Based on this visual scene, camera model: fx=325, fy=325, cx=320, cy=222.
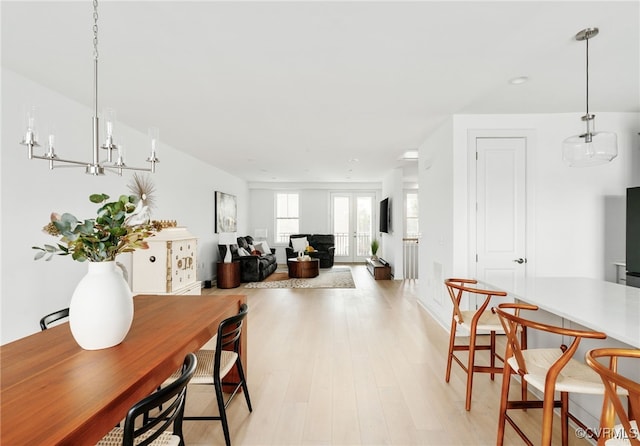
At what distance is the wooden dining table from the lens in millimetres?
952

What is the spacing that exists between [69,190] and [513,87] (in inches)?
175

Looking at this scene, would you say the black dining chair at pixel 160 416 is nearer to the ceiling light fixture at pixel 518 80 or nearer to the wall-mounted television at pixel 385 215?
the ceiling light fixture at pixel 518 80

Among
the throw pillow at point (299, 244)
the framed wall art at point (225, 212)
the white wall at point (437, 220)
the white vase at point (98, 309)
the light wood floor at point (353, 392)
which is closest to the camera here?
the white vase at point (98, 309)

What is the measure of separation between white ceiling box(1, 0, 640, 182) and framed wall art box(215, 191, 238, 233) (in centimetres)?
330

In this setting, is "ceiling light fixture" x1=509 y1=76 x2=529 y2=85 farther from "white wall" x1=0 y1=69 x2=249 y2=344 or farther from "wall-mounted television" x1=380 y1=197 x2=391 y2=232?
"wall-mounted television" x1=380 y1=197 x2=391 y2=232

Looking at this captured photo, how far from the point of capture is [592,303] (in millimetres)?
1887

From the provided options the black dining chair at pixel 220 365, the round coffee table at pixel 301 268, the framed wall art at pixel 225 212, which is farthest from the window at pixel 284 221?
the black dining chair at pixel 220 365

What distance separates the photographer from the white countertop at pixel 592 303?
4.81 ft

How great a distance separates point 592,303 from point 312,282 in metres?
5.68

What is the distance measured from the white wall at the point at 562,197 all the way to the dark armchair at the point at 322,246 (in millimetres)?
5513

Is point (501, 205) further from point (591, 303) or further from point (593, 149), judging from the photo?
point (591, 303)

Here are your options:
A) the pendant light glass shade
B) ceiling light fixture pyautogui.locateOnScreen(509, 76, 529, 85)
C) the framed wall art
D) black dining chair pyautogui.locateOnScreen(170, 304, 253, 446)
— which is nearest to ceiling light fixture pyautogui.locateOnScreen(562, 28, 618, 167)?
the pendant light glass shade

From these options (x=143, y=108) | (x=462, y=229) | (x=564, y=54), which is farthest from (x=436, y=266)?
(x=143, y=108)

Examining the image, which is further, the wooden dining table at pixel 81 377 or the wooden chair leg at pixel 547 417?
the wooden chair leg at pixel 547 417
